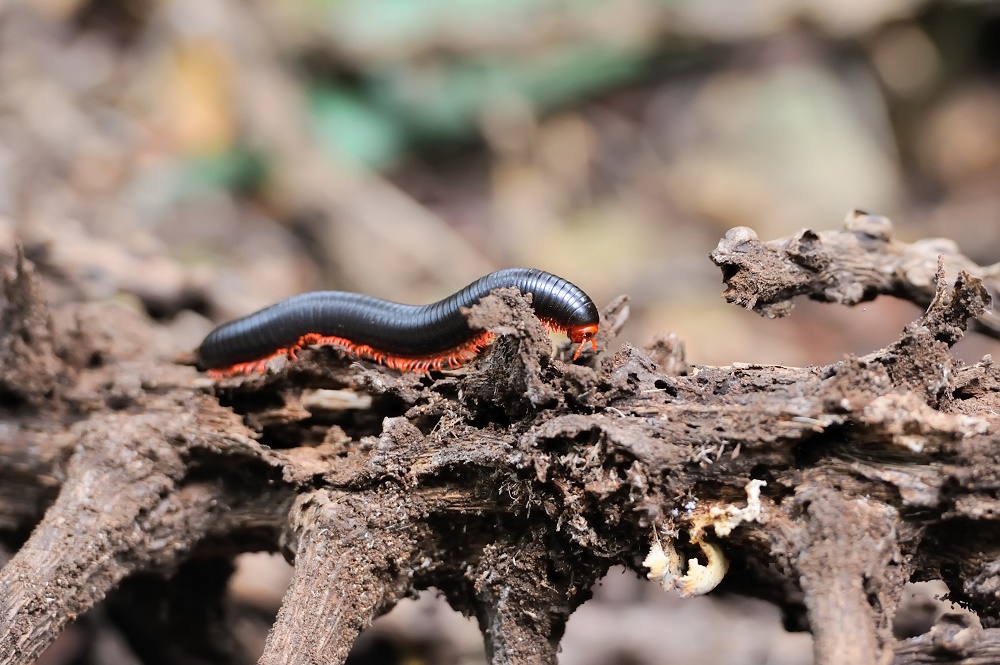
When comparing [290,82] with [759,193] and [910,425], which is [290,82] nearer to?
[759,193]

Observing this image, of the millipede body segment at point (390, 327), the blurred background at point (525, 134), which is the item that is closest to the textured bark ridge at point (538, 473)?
the millipede body segment at point (390, 327)

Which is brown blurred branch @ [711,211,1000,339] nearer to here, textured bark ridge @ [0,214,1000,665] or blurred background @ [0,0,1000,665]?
textured bark ridge @ [0,214,1000,665]

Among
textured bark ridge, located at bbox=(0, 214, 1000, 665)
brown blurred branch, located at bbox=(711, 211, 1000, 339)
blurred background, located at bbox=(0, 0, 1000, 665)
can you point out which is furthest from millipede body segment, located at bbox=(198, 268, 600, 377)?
blurred background, located at bbox=(0, 0, 1000, 665)

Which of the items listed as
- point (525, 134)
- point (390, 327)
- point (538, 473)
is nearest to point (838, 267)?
point (538, 473)

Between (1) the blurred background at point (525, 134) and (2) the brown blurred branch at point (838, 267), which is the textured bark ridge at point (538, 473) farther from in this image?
(1) the blurred background at point (525, 134)

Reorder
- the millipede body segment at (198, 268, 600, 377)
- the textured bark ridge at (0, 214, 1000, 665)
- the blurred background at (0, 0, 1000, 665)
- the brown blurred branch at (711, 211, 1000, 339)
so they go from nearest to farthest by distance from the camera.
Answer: the textured bark ridge at (0, 214, 1000, 665)
the brown blurred branch at (711, 211, 1000, 339)
the millipede body segment at (198, 268, 600, 377)
the blurred background at (0, 0, 1000, 665)

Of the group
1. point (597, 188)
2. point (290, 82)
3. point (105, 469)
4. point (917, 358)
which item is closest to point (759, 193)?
point (597, 188)
